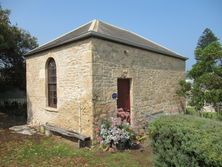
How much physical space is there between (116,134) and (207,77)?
7.25 metres

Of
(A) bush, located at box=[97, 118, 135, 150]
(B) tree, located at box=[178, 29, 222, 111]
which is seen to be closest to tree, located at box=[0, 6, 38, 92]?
(A) bush, located at box=[97, 118, 135, 150]

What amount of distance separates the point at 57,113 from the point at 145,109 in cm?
423

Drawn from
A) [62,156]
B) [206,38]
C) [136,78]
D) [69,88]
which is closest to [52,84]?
[69,88]

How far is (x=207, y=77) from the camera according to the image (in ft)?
44.1

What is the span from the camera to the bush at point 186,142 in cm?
404

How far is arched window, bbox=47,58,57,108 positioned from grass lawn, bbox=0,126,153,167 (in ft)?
8.33

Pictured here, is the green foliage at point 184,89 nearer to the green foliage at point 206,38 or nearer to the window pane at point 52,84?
the window pane at point 52,84

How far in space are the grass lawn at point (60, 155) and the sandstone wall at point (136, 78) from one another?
1534 millimetres

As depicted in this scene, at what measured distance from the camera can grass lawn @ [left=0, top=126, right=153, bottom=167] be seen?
282 inches

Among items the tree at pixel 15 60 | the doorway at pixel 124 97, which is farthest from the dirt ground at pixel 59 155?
the tree at pixel 15 60

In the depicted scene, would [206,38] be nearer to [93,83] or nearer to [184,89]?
[184,89]

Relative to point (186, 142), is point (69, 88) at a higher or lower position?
higher

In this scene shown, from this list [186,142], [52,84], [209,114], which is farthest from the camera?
[209,114]

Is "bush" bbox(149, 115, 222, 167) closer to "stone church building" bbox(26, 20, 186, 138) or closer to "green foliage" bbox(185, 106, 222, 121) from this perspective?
"stone church building" bbox(26, 20, 186, 138)
